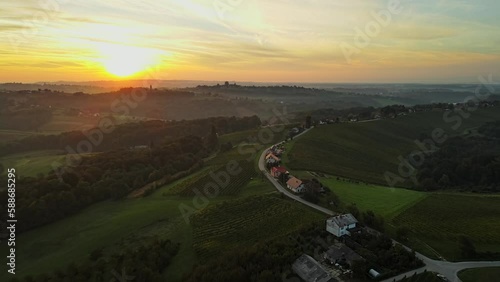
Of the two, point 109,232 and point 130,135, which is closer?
point 109,232

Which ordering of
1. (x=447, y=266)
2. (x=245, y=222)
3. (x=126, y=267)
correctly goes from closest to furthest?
(x=447, y=266) < (x=126, y=267) < (x=245, y=222)

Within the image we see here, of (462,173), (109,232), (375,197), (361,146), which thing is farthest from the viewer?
(361,146)

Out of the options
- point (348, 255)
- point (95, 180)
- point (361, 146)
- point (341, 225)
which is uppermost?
point (361, 146)

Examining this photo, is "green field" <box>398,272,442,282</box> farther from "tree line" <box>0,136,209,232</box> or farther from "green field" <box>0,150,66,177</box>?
"green field" <box>0,150,66,177</box>

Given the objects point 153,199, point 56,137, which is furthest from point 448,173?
point 56,137

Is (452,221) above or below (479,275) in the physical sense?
above

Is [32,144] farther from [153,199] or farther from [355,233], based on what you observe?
[355,233]

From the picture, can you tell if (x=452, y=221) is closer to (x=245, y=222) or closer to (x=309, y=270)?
(x=309, y=270)

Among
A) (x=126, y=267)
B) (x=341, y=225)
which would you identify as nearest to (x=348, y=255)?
(x=341, y=225)
